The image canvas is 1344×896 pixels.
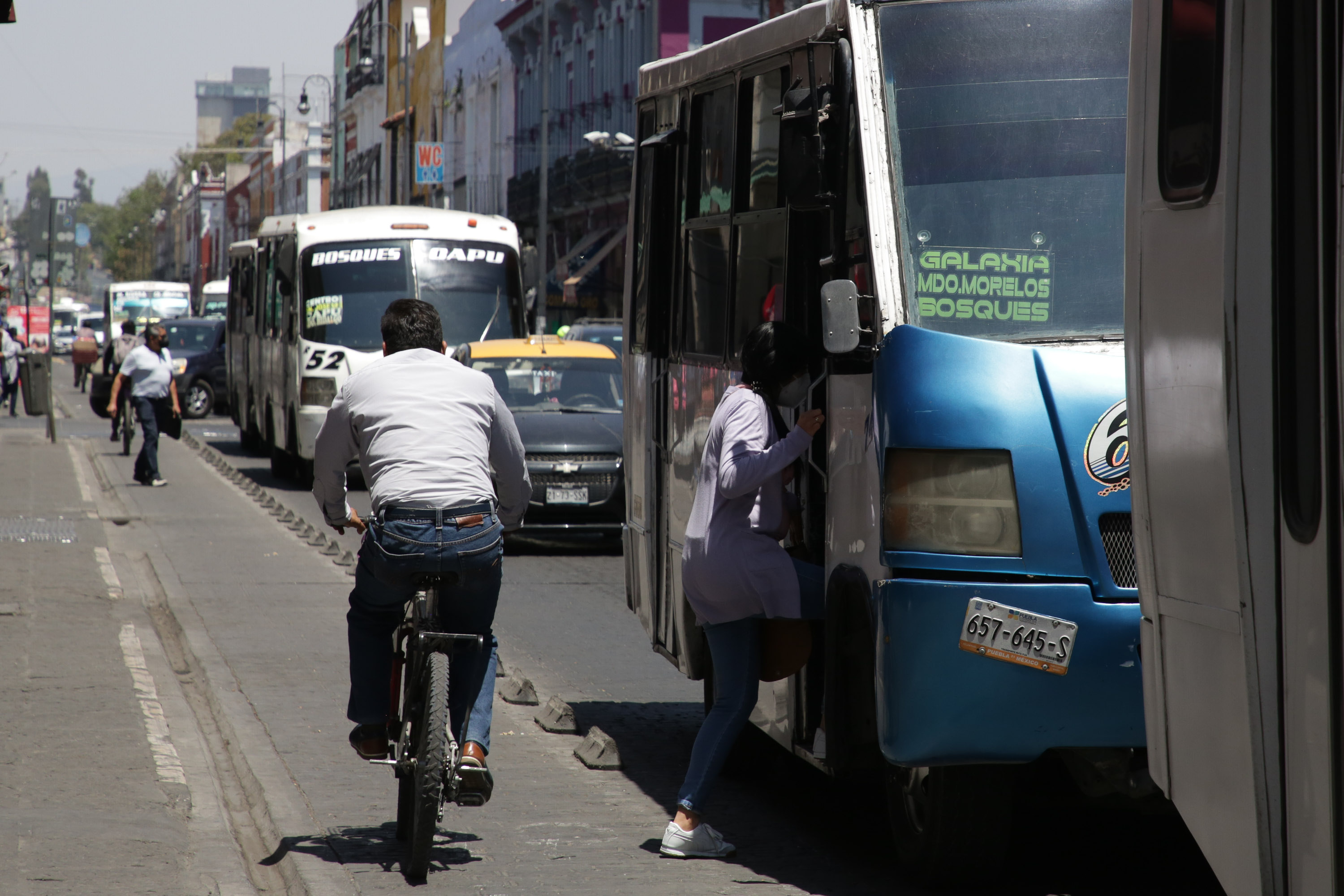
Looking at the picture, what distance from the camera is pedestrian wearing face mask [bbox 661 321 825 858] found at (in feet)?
18.3

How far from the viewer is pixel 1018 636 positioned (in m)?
5.00

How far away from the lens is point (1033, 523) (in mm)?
5012

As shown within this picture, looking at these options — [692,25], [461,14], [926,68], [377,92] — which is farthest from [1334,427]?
[377,92]

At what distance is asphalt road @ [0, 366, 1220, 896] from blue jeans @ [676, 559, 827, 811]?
11.3 inches

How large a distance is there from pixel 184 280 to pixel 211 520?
14334cm

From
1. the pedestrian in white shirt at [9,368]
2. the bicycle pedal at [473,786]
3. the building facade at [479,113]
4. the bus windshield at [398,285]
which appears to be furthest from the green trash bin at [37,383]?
the building facade at [479,113]

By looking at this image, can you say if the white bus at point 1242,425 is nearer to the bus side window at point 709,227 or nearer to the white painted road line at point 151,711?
the bus side window at point 709,227

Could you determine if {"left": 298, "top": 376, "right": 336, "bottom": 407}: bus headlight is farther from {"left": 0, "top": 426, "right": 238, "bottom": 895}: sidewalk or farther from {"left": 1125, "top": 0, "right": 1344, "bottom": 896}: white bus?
{"left": 1125, "top": 0, "right": 1344, "bottom": 896}: white bus

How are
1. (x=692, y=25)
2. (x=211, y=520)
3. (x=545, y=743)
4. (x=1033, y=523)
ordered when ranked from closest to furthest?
(x=1033, y=523) < (x=545, y=743) < (x=211, y=520) < (x=692, y=25)

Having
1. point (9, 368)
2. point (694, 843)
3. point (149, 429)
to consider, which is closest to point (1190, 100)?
point (694, 843)

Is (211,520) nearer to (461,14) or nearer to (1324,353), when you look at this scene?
(1324,353)

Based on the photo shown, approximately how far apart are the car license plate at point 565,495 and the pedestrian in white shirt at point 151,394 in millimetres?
6947

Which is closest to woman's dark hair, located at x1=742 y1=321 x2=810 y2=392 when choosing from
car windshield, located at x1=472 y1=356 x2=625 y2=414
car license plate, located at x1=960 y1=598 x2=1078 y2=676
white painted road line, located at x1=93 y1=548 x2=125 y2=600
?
car license plate, located at x1=960 y1=598 x2=1078 y2=676

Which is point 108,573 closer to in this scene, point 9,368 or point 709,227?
point 709,227
